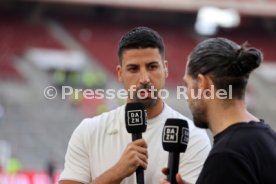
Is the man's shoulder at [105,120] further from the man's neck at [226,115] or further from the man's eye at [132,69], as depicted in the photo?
the man's neck at [226,115]

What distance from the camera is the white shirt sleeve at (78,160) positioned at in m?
2.75

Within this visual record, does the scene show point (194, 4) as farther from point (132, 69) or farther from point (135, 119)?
point (135, 119)

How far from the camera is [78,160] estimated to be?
2764 mm

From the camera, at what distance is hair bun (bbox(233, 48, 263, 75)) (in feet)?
7.12

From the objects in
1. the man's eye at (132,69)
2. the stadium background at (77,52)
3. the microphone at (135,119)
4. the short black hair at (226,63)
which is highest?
the stadium background at (77,52)

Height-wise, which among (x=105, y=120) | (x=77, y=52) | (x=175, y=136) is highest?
(x=77, y=52)

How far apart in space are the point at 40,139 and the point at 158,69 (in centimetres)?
1314

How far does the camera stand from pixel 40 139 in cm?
1562

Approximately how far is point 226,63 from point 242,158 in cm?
35


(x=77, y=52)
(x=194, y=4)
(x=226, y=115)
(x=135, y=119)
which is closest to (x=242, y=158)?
(x=226, y=115)

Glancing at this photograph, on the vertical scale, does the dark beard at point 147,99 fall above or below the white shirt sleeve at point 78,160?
above

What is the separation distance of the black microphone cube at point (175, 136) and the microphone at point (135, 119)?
0.41ft

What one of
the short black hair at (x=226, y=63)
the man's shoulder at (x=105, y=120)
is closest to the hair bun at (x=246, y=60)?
the short black hair at (x=226, y=63)

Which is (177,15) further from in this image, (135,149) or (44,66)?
(135,149)
